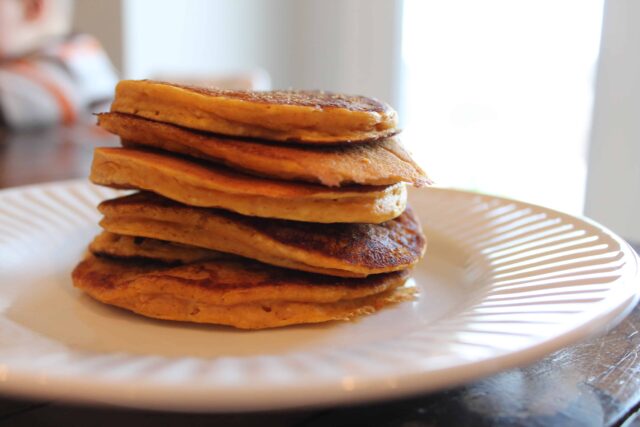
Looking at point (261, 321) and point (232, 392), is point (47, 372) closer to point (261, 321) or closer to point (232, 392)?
point (232, 392)

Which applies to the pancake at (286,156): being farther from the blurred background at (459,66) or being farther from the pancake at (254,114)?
the blurred background at (459,66)

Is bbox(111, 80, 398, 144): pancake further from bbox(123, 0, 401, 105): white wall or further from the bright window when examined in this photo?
bbox(123, 0, 401, 105): white wall

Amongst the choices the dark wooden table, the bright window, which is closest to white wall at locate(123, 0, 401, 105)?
the bright window

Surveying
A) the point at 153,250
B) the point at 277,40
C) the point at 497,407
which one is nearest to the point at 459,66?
the point at 277,40

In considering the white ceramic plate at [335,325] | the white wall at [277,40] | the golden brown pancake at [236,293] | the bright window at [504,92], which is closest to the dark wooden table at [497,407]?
the white ceramic plate at [335,325]

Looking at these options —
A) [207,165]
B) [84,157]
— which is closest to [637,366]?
[207,165]
